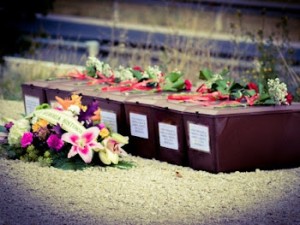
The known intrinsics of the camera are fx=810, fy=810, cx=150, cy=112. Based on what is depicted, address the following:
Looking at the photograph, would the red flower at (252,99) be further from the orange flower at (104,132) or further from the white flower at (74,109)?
the white flower at (74,109)

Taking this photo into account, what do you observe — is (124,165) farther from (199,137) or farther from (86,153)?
(199,137)

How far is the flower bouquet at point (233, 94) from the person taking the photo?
18.7ft

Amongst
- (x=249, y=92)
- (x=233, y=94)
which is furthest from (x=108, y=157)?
(x=249, y=92)

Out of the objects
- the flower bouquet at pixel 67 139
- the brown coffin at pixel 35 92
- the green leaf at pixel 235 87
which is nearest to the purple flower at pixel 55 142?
the flower bouquet at pixel 67 139

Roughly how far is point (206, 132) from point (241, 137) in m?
0.24

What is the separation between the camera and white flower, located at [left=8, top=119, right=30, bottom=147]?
5855 millimetres

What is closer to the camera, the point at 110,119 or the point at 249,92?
the point at 249,92

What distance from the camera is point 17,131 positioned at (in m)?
5.88

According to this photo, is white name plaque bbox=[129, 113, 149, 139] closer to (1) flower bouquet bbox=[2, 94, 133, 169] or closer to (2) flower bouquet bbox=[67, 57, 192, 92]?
(1) flower bouquet bbox=[2, 94, 133, 169]

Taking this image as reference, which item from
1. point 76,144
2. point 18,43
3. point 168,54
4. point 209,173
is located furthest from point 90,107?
point 18,43

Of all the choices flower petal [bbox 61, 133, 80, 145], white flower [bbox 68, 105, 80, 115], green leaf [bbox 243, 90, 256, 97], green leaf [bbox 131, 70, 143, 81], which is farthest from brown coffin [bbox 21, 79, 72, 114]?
green leaf [bbox 243, 90, 256, 97]

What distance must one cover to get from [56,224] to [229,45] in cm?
776

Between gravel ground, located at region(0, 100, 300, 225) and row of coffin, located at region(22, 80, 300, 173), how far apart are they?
10 cm

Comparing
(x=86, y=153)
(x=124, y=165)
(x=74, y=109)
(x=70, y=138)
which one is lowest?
(x=124, y=165)
